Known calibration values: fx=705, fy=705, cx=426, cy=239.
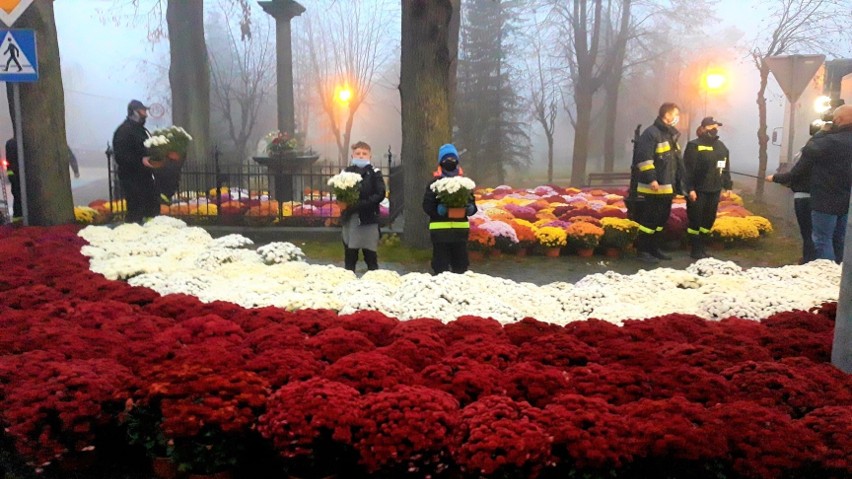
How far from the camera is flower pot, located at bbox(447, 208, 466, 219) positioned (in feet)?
24.1

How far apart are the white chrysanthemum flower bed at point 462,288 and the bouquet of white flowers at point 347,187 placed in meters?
0.85

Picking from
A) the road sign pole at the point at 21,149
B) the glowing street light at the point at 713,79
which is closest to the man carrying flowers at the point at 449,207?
the road sign pole at the point at 21,149

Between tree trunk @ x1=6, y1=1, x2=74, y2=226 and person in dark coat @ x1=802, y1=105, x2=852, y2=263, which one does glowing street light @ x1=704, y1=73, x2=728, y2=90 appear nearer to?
person in dark coat @ x1=802, y1=105, x2=852, y2=263

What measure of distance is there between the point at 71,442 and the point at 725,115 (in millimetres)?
36756

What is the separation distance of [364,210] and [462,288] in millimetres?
2104

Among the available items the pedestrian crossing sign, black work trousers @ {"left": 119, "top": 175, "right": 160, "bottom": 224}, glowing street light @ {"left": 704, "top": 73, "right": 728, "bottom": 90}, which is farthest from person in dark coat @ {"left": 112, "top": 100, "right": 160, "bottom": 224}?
glowing street light @ {"left": 704, "top": 73, "right": 728, "bottom": 90}

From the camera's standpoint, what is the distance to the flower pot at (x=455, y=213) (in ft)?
24.1

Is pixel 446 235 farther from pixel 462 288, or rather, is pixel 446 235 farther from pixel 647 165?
pixel 647 165

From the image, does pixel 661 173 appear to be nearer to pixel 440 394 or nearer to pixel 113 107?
pixel 440 394

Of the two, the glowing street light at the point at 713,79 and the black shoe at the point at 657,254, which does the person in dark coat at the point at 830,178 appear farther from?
the glowing street light at the point at 713,79

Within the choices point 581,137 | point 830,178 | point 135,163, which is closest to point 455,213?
point 830,178

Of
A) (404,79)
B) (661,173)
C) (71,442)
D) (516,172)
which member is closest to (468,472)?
(71,442)

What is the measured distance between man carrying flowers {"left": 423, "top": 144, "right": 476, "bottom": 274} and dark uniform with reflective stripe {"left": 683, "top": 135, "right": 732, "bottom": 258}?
3.88 metres

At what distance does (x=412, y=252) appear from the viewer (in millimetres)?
10578
